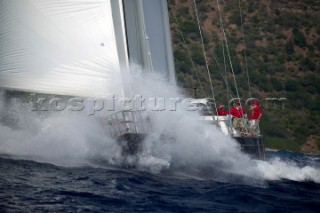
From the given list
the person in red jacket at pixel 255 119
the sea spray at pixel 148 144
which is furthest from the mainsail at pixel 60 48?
the person in red jacket at pixel 255 119

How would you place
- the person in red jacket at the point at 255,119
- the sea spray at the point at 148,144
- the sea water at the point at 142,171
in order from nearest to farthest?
the sea water at the point at 142,171 → the sea spray at the point at 148,144 → the person in red jacket at the point at 255,119

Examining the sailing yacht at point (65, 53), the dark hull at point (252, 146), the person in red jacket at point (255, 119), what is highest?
the sailing yacht at point (65, 53)

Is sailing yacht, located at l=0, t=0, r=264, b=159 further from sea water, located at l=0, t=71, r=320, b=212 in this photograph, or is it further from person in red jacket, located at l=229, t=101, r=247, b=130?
person in red jacket, located at l=229, t=101, r=247, b=130

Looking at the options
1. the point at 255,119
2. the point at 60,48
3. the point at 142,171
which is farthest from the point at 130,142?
the point at 255,119

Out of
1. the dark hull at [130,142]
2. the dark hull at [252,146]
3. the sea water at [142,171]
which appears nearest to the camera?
the sea water at [142,171]

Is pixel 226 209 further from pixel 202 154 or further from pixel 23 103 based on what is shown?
pixel 23 103

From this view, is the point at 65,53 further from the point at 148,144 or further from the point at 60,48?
the point at 148,144

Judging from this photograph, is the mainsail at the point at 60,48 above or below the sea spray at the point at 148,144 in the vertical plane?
above

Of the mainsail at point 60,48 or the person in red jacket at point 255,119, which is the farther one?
the person in red jacket at point 255,119

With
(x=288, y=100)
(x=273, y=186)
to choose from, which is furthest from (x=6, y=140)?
(x=288, y=100)

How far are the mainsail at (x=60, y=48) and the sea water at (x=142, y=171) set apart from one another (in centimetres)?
76

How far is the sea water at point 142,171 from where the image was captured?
740cm

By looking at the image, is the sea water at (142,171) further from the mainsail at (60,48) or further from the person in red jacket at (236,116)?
the person in red jacket at (236,116)

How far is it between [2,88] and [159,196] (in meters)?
4.65
